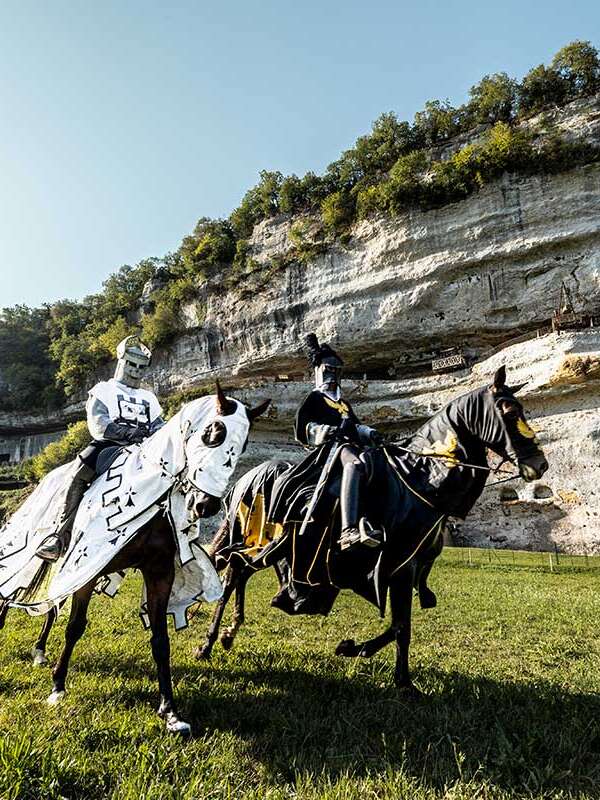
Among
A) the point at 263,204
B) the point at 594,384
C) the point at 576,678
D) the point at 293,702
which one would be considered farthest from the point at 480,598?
the point at 263,204

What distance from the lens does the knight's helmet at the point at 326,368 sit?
652 cm

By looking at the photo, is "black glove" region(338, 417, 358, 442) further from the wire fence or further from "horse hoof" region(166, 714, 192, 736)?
the wire fence

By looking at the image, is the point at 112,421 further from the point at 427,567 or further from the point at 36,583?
the point at 427,567

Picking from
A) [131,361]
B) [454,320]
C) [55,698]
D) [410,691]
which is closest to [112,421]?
[131,361]

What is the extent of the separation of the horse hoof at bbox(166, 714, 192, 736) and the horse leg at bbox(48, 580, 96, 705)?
4.10 ft

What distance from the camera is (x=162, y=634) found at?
4.23 m

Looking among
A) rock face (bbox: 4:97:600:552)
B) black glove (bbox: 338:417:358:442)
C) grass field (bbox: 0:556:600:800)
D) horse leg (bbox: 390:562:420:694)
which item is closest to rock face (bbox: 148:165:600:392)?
rock face (bbox: 4:97:600:552)

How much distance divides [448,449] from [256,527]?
2.65 metres

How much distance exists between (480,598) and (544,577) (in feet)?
20.2

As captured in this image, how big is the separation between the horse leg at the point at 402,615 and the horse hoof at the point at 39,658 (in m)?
3.74

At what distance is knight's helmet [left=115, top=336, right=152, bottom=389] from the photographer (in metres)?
5.93

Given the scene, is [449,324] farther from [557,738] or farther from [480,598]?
[557,738]

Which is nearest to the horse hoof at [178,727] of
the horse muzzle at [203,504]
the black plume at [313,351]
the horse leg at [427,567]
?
the horse muzzle at [203,504]

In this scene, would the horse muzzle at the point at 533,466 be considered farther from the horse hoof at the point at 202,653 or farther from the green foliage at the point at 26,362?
the green foliage at the point at 26,362
